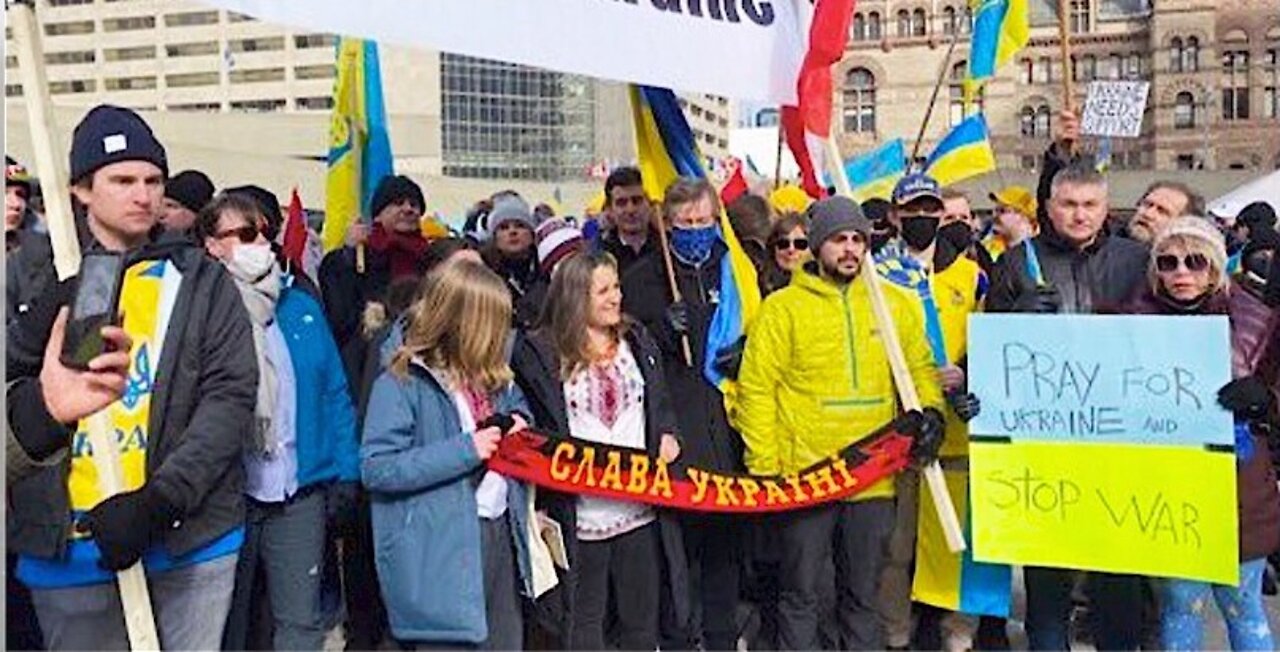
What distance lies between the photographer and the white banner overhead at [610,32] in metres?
3.68

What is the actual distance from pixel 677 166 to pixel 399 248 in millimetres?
1271

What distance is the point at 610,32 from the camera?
14.0ft

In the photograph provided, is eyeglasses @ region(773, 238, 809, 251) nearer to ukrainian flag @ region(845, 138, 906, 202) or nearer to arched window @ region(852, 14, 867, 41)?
ukrainian flag @ region(845, 138, 906, 202)

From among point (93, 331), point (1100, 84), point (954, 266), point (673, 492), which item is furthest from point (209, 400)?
point (1100, 84)

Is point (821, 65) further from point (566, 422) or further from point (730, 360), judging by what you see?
point (566, 422)

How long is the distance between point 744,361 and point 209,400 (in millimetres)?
2107

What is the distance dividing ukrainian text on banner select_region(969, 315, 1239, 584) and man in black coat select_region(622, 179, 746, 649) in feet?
3.10

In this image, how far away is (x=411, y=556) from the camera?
12.9 ft

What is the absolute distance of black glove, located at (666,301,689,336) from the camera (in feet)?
16.9

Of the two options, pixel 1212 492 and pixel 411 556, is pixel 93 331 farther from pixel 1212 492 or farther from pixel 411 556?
pixel 1212 492

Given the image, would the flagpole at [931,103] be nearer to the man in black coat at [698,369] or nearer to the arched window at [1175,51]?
the man in black coat at [698,369]

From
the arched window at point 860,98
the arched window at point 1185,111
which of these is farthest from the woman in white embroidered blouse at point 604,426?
the arched window at point 1185,111

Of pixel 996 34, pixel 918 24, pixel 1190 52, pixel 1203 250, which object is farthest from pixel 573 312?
pixel 918 24

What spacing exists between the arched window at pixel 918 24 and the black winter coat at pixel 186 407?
294ft
